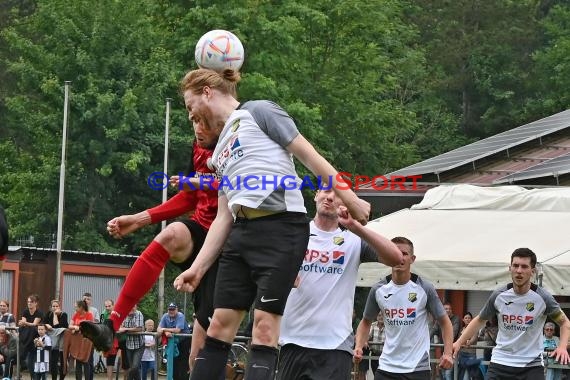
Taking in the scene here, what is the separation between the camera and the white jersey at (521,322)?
13109 mm

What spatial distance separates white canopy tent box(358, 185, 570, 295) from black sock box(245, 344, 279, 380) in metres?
12.5

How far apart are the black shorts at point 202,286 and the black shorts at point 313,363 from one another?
936 millimetres

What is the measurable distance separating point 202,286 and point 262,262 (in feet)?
4.48

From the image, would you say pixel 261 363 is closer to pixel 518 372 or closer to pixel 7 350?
pixel 518 372

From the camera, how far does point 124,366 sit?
24172 millimetres

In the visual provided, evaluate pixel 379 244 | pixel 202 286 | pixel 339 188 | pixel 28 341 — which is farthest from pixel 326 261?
pixel 28 341

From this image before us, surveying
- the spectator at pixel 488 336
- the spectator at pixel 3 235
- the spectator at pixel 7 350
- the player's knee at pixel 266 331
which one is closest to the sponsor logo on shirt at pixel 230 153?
the player's knee at pixel 266 331

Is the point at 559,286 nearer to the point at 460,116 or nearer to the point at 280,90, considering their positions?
the point at 280,90

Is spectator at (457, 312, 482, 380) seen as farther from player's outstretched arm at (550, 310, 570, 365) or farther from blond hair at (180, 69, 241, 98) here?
blond hair at (180, 69, 241, 98)

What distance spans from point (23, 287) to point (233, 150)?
31592 mm

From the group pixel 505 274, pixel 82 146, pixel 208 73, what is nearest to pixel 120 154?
pixel 82 146

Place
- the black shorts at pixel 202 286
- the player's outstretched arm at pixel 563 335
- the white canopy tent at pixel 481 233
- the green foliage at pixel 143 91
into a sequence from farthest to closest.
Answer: the green foliage at pixel 143 91
the white canopy tent at pixel 481 233
the player's outstretched arm at pixel 563 335
the black shorts at pixel 202 286

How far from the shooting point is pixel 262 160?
7.46 metres

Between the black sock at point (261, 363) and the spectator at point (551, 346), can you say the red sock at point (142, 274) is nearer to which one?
the black sock at point (261, 363)
